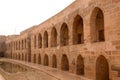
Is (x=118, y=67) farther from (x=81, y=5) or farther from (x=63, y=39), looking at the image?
(x=63, y=39)

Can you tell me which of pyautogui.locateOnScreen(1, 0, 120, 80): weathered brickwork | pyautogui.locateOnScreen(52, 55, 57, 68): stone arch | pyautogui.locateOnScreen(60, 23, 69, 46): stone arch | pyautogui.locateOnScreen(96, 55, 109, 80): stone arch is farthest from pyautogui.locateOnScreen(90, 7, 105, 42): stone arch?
pyautogui.locateOnScreen(52, 55, 57, 68): stone arch

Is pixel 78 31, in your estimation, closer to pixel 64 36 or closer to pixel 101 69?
pixel 64 36

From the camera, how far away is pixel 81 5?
10344 millimetres

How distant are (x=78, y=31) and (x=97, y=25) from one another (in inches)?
93.2

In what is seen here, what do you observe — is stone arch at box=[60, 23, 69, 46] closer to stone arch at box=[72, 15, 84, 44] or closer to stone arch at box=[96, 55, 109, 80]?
stone arch at box=[72, 15, 84, 44]

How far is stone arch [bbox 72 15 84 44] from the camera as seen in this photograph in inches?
461

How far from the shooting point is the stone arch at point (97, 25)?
30.5 feet

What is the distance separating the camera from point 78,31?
11.9 metres

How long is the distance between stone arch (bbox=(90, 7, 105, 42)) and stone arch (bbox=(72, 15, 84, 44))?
2.15m

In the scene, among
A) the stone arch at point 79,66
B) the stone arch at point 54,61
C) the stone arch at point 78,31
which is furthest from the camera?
the stone arch at point 54,61

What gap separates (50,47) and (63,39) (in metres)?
2.70

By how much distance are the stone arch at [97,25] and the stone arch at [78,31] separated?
2150 mm

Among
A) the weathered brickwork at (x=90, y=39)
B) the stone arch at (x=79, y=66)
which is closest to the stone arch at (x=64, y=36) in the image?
the weathered brickwork at (x=90, y=39)

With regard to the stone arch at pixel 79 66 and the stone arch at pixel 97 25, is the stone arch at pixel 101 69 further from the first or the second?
the stone arch at pixel 79 66
